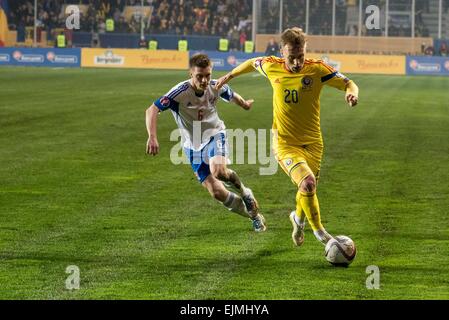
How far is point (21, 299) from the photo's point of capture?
8836mm

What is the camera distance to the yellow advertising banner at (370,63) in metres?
58.5

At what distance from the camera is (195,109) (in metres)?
12.5

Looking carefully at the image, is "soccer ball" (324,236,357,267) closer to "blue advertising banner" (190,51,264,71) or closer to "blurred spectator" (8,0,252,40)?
"blue advertising banner" (190,51,264,71)

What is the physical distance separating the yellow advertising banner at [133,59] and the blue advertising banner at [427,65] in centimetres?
1167

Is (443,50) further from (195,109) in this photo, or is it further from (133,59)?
(195,109)

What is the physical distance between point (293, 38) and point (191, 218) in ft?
11.3

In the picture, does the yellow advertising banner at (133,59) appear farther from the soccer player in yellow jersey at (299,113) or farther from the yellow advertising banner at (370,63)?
the soccer player in yellow jersey at (299,113)

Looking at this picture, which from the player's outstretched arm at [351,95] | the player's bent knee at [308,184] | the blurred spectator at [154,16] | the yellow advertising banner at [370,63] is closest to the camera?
the player's outstretched arm at [351,95]

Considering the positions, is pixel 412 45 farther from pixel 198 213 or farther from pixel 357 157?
pixel 198 213

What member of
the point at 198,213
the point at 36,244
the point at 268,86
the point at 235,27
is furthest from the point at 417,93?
the point at 36,244

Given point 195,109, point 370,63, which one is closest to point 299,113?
point 195,109

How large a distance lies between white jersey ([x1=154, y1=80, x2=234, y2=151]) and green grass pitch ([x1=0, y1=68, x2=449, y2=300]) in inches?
40.3

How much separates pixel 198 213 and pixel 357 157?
6976 mm

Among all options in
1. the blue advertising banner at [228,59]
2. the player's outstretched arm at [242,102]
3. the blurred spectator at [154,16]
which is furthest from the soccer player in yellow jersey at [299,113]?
the blurred spectator at [154,16]
